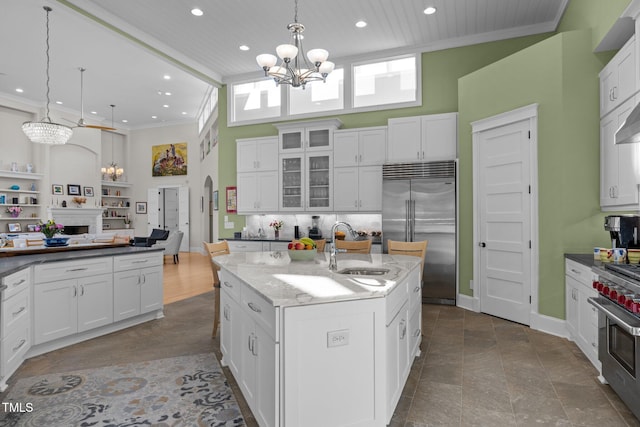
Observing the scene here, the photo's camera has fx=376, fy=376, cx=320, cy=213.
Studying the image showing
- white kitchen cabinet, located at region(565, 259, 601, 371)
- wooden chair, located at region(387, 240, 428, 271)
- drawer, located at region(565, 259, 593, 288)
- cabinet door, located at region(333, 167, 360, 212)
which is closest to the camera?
white kitchen cabinet, located at region(565, 259, 601, 371)

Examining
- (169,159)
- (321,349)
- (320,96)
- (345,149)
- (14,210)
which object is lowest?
(321,349)

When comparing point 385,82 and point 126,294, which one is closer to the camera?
point 126,294

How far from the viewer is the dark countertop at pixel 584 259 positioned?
10.8ft

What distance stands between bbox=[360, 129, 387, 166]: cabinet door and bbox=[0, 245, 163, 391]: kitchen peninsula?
344 cm

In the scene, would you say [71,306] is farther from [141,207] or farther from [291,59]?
[141,207]

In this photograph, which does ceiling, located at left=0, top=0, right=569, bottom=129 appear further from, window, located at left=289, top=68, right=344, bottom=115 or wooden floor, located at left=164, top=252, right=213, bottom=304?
wooden floor, located at left=164, top=252, right=213, bottom=304

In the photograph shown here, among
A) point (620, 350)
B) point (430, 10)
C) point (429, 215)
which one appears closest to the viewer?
point (620, 350)

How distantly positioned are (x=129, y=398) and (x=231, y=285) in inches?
42.0

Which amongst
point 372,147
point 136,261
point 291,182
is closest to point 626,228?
point 372,147

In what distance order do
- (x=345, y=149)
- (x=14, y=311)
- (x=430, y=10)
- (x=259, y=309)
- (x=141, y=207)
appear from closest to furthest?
(x=259, y=309)
(x=14, y=311)
(x=430, y=10)
(x=345, y=149)
(x=141, y=207)

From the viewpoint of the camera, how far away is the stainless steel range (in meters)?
2.28

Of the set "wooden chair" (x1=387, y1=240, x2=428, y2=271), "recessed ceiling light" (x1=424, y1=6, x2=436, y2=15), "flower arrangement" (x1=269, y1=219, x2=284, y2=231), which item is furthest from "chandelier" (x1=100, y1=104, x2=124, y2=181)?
"wooden chair" (x1=387, y1=240, x2=428, y2=271)

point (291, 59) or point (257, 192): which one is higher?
point (291, 59)

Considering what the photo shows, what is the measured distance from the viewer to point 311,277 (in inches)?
98.4
